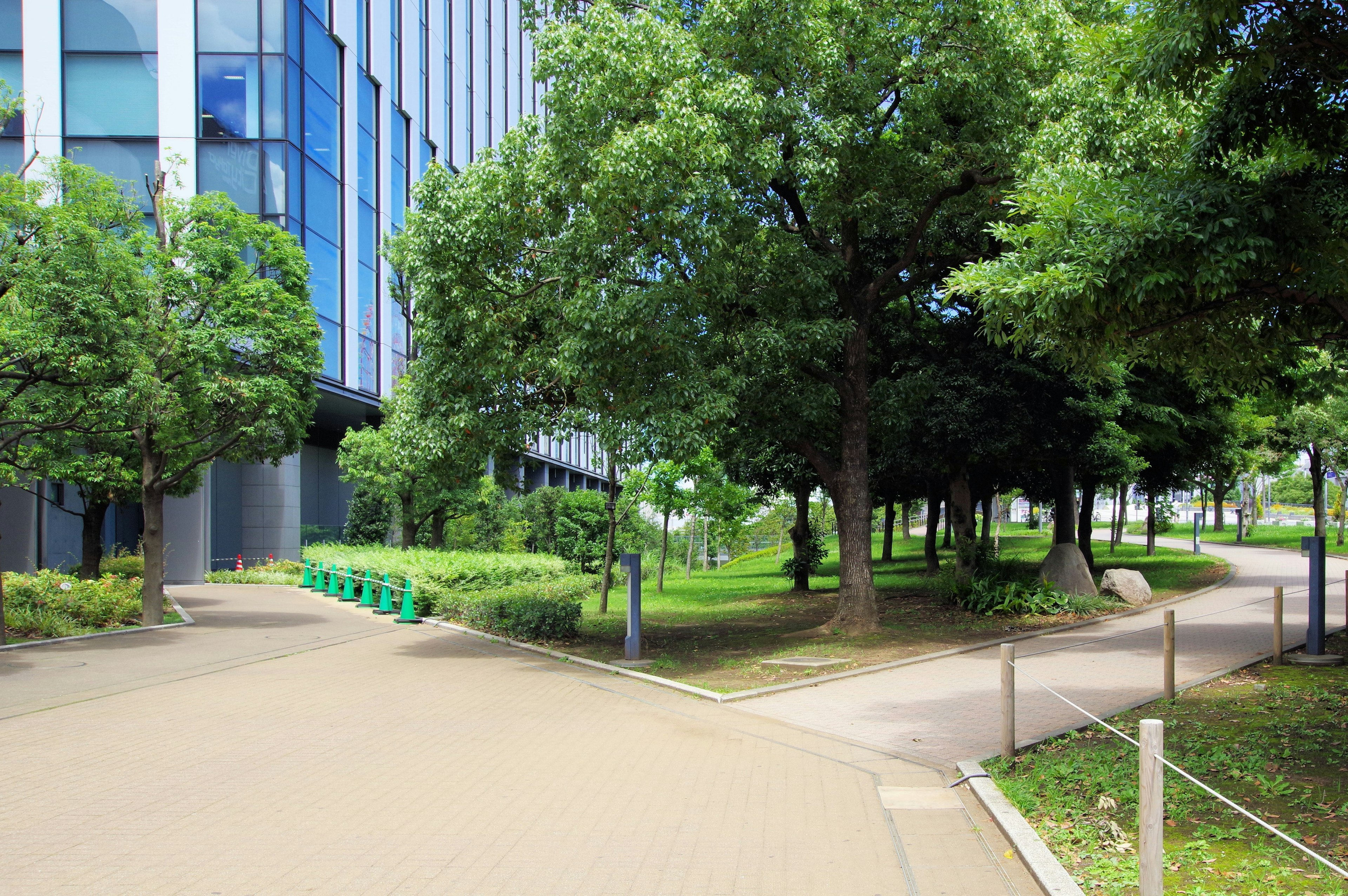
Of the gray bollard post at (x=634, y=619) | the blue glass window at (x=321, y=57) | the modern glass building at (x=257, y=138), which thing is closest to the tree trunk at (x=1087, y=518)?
the modern glass building at (x=257, y=138)

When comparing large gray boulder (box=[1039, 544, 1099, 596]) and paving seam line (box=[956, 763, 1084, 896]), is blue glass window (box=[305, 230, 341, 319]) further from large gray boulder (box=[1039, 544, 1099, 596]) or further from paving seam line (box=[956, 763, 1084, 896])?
paving seam line (box=[956, 763, 1084, 896])

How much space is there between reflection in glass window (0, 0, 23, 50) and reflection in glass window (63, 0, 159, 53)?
1.05 meters

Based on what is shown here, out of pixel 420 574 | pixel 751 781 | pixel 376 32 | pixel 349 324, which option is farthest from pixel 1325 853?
pixel 376 32

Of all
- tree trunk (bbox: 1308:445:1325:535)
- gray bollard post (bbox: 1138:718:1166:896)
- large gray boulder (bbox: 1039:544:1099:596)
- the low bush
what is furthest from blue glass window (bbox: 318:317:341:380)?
tree trunk (bbox: 1308:445:1325:535)

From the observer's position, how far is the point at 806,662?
1278 centimetres

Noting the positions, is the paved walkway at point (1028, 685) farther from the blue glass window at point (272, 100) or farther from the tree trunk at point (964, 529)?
the blue glass window at point (272, 100)

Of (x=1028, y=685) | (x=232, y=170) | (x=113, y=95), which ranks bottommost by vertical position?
(x=1028, y=685)

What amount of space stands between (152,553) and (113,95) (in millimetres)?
16175

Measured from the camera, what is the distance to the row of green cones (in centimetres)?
1905

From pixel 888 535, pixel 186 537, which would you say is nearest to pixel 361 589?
pixel 186 537

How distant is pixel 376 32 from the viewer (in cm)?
3170

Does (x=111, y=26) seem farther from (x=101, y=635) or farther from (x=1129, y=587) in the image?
(x=1129, y=587)

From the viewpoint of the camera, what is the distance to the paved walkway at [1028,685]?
857 cm

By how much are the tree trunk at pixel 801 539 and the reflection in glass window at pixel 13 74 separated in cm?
2401
